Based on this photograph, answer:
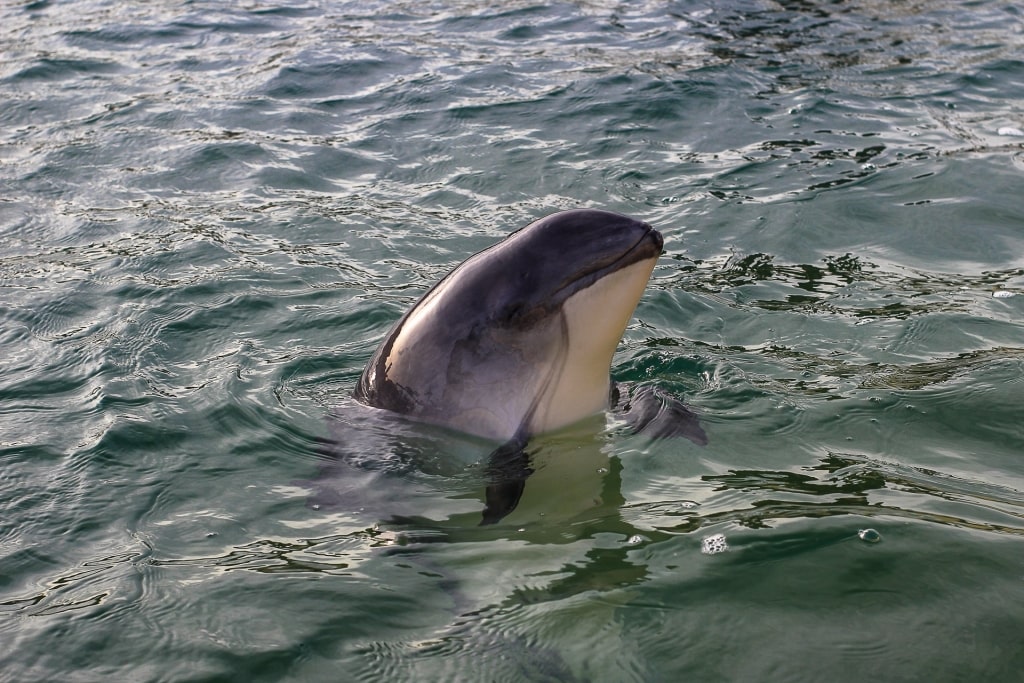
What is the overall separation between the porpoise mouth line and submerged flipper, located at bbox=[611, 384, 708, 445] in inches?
28.9

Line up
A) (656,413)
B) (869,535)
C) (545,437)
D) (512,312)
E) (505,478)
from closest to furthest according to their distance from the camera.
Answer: (869,535) < (505,478) < (512,312) < (545,437) < (656,413)

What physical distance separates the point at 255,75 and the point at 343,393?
24.6ft

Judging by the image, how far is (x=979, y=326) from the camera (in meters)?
6.07

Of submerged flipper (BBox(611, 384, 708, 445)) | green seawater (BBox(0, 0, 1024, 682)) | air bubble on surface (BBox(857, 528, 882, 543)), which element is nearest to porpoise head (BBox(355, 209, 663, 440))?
green seawater (BBox(0, 0, 1024, 682))

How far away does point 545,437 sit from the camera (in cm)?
499

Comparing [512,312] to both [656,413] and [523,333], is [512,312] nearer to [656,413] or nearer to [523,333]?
[523,333]

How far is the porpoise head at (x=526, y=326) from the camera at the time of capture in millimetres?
4789

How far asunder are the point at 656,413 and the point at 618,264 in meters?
0.86

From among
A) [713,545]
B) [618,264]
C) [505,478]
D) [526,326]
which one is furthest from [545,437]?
[713,545]

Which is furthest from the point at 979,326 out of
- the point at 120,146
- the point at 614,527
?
the point at 120,146

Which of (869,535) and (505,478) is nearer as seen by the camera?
(869,535)

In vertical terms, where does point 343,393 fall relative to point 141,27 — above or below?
below

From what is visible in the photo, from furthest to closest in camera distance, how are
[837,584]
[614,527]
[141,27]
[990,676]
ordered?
[141,27] → [614,527] → [837,584] → [990,676]

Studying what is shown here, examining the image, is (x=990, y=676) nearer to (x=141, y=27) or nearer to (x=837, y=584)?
(x=837, y=584)
